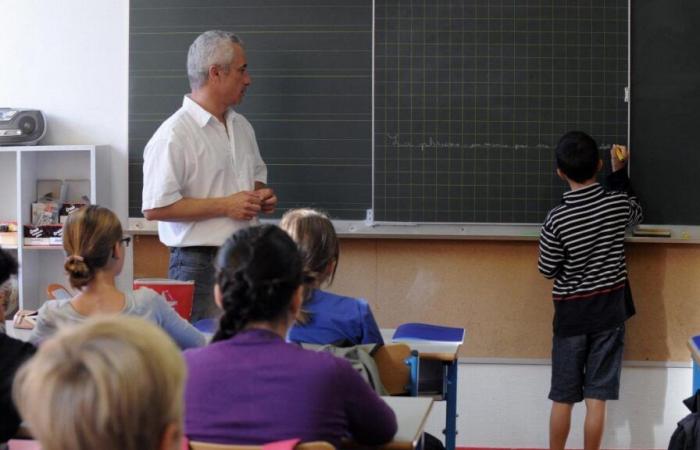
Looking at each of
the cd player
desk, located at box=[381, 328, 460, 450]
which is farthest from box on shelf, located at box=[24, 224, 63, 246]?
desk, located at box=[381, 328, 460, 450]

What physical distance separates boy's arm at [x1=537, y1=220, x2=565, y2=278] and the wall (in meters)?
2.05

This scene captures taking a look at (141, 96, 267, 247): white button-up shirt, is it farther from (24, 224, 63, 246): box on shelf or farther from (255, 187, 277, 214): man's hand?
(24, 224, 63, 246): box on shelf

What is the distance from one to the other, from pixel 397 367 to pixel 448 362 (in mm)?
454

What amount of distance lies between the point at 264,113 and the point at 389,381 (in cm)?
216

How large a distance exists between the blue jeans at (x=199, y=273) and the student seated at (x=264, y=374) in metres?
2.16

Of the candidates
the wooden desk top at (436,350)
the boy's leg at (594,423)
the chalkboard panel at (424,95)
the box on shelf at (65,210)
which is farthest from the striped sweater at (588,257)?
the box on shelf at (65,210)

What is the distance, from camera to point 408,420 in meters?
2.49

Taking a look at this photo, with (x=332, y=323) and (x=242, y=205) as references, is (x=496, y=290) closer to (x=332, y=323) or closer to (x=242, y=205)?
(x=242, y=205)

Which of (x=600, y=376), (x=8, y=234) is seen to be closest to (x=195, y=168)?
(x=8, y=234)

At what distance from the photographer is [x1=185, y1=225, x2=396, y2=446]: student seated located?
2.08 m

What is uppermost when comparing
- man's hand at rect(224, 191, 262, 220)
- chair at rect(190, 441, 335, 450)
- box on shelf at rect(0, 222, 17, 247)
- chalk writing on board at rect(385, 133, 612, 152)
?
chalk writing on board at rect(385, 133, 612, 152)

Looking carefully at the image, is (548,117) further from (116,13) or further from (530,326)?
(116,13)

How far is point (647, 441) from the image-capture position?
4934 mm

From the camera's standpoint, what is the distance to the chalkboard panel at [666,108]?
4.70 metres
